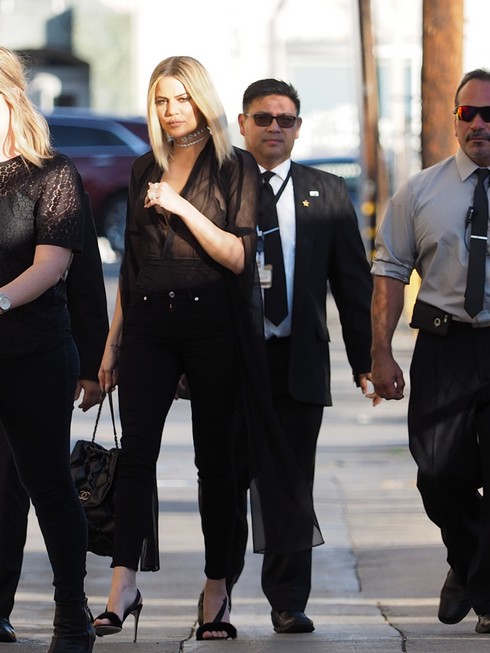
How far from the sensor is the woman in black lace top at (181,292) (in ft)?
17.8

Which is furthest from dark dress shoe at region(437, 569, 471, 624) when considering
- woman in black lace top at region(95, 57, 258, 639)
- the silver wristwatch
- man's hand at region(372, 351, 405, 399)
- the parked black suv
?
the parked black suv

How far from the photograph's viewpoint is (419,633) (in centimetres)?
592

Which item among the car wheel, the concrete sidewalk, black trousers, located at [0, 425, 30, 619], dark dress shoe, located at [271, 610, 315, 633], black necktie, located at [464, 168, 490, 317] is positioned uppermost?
black necktie, located at [464, 168, 490, 317]

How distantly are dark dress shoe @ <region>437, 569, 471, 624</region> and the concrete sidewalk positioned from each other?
0.05 meters

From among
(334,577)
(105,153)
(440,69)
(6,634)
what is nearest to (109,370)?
(6,634)

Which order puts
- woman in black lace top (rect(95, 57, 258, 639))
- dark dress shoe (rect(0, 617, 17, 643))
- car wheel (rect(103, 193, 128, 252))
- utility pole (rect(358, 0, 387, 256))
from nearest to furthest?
woman in black lace top (rect(95, 57, 258, 639)) → dark dress shoe (rect(0, 617, 17, 643)) → car wheel (rect(103, 193, 128, 252)) → utility pole (rect(358, 0, 387, 256))

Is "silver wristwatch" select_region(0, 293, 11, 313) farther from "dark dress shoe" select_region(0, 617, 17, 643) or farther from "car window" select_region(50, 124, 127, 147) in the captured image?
"car window" select_region(50, 124, 127, 147)

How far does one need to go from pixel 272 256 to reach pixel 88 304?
786mm

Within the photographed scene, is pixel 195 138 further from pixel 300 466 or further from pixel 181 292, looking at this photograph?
pixel 300 466

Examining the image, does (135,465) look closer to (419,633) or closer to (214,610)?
(214,610)

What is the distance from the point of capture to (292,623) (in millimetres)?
6020

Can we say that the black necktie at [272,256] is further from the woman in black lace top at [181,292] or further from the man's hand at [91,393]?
the man's hand at [91,393]

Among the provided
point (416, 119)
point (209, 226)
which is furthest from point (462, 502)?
point (416, 119)

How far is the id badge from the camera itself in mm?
6051
